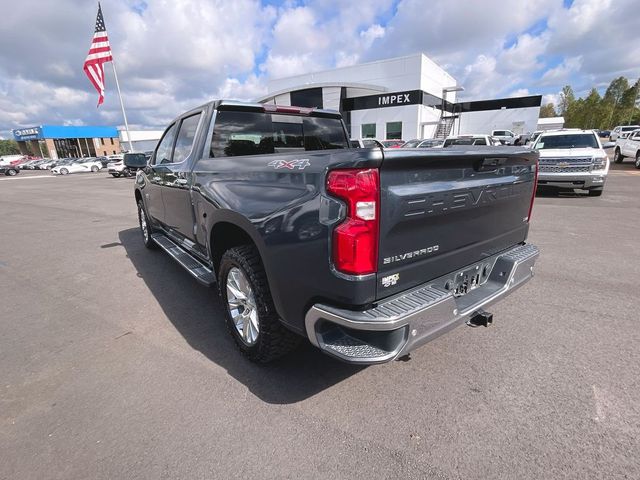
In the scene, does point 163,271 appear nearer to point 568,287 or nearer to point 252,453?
point 252,453

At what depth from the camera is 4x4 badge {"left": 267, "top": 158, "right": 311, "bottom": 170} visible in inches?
79.2

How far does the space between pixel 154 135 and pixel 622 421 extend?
98.0 metres

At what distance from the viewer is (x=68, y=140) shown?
7250 cm

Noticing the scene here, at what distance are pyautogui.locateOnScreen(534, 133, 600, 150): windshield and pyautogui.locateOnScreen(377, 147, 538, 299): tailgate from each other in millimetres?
9110

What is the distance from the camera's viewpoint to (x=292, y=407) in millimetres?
2348

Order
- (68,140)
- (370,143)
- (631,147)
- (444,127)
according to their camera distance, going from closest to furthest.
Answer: (370,143) → (631,147) → (444,127) → (68,140)

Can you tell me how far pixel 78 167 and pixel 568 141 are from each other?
151ft

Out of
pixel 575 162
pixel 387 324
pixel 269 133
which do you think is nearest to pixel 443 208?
pixel 387 324

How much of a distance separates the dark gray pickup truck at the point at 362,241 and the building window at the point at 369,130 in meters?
41.0

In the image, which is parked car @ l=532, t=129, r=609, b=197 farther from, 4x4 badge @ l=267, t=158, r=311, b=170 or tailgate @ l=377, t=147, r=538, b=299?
4x4 badge @ l=267, t=158, r=311, b=170

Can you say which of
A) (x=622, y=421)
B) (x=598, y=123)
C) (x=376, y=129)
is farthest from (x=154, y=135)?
(x=622, y=421)

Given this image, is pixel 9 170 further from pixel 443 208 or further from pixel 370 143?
pixel 443 208

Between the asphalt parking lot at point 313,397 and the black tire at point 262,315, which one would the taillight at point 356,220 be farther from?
the asphalt parking lot at point 313,397

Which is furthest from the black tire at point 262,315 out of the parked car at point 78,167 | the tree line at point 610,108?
the tree line at point 610,108
